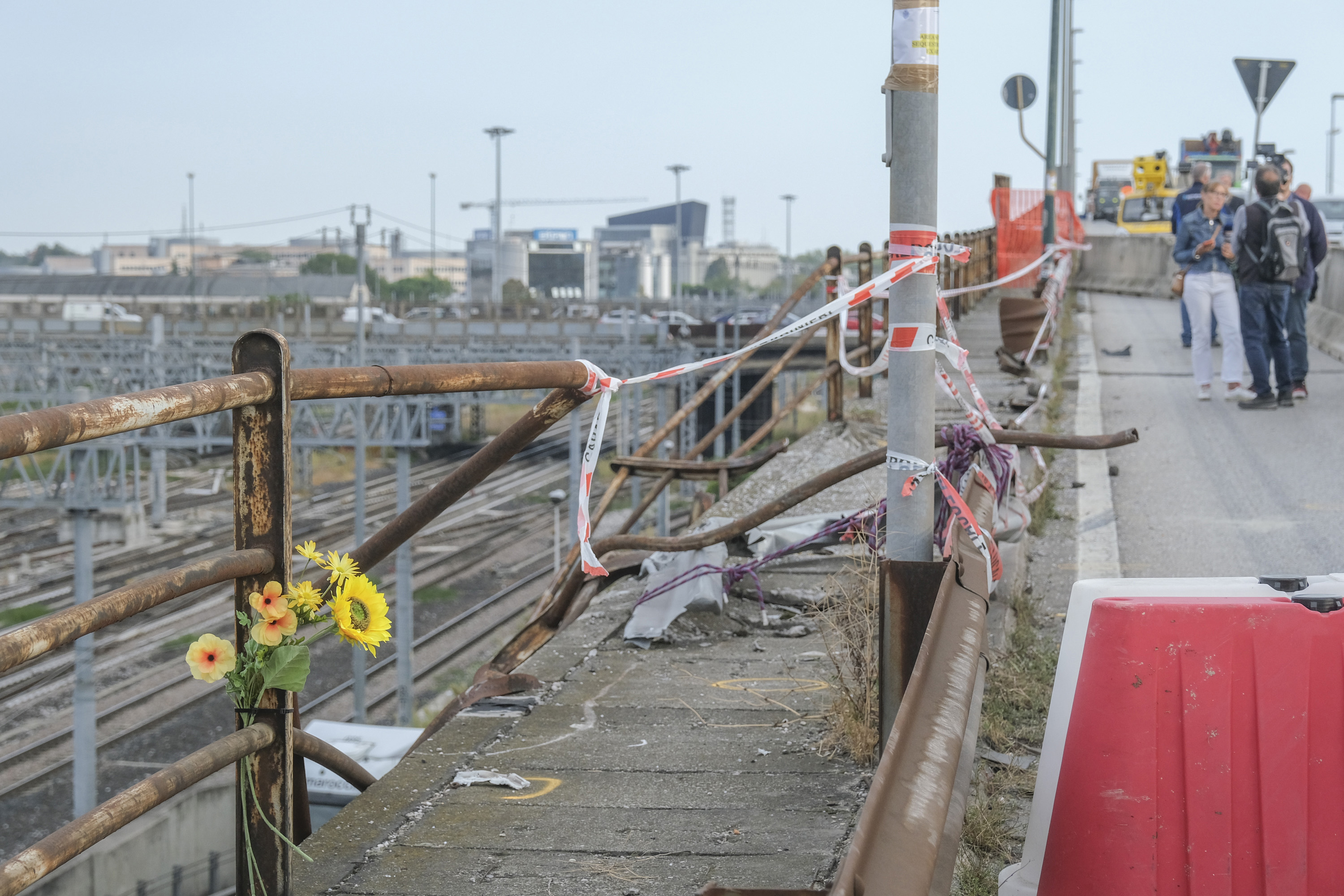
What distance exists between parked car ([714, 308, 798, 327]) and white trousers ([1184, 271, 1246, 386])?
46432 millimetres

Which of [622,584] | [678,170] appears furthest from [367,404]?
[678,170]

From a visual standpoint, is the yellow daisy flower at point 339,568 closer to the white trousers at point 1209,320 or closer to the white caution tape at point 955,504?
the white caution tape at point 955,504

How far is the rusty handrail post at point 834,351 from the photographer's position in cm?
955

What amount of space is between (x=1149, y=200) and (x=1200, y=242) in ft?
88.4

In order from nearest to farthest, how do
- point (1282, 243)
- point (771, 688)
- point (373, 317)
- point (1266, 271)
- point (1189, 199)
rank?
point (771, 688) → point (1282, 243) → point (1266, 271) → point (1189, 199) → point (373, 317)

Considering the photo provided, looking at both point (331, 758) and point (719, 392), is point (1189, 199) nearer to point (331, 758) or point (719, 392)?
point (331, 758)

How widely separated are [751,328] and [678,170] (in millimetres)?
23661

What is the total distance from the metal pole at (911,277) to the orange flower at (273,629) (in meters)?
1.56

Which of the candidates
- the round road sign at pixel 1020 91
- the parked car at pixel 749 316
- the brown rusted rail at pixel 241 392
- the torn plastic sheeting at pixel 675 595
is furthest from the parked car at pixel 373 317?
the brown rusted rail at pixel 241 392

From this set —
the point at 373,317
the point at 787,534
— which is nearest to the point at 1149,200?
the point at 787,534

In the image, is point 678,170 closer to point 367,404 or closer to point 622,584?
point 367,404

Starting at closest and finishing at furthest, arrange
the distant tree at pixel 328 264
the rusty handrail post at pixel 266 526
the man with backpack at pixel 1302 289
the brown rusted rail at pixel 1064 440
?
the rusty handrail post at pixel 266 526, the brown rusted rail at pixel 1064 440, the man with backpack at pixel 1302 289, the distant tree at pixel 328 264

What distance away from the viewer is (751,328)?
64.2 metres

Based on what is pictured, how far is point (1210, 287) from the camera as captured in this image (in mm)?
11352
